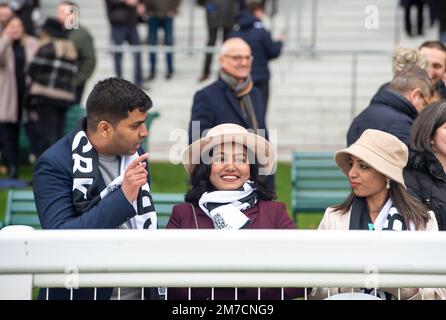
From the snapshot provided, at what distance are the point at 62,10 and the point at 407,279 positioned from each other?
8.98 m

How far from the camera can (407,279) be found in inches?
150

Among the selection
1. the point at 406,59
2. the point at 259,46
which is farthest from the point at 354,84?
the point at 406,59

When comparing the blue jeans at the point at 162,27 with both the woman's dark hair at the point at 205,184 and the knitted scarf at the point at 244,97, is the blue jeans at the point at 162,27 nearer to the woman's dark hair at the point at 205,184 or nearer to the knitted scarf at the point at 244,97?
the knitted scarf at the point at 244,97

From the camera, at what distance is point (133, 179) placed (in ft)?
16.1

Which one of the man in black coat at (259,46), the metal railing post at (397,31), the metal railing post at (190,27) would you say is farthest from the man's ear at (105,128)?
the metal railing post at (190,27)

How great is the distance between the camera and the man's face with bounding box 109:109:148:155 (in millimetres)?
5141

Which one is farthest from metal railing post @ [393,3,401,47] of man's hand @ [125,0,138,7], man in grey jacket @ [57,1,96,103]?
man in grey jacket @ [57,1,96,103]

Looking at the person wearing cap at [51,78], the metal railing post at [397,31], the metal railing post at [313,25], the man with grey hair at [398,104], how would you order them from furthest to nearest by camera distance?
the metal railing post at [313,25] < the metal railing post at [397,31] < the person wearing cap at [51,78] < the man with grey hair at [398,104]

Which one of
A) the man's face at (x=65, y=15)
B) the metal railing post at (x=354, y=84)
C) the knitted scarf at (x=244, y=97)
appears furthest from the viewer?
the metal railing post at (x=354, y=84)

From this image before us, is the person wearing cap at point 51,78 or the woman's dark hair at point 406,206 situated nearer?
the woman's dark hair at point 406,206

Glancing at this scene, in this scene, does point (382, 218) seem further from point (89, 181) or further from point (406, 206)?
point (89, 181)

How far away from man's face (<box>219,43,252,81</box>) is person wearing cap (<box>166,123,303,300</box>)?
129 inches

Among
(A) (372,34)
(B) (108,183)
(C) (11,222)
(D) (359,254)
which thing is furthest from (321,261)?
(A) (372,34)

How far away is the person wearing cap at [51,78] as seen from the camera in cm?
1256
